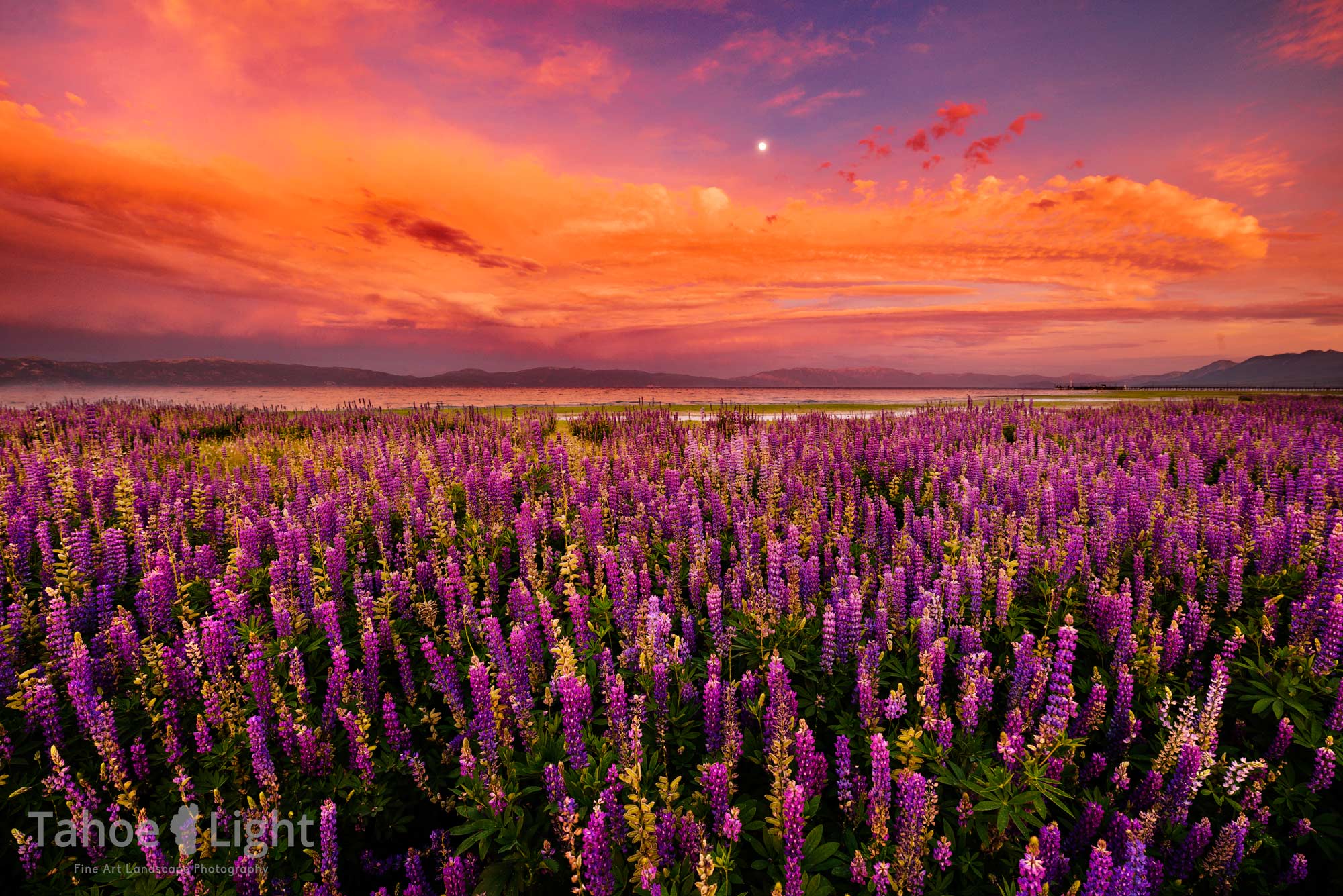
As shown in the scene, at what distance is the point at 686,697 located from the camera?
4.73 m

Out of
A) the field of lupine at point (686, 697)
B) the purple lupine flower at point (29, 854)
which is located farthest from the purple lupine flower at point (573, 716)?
the purple lupine flower at point (29, 854)

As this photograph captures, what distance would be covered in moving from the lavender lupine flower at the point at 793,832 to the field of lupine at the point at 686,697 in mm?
19

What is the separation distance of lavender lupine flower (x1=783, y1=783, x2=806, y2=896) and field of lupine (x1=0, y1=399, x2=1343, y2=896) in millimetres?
19

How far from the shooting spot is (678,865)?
3.29m

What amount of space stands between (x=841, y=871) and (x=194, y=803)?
4.43 m

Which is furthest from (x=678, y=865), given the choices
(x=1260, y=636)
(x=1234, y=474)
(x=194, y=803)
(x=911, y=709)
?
(x=1234, y=474)

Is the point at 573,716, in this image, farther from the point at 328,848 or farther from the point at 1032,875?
the point at 1032,875

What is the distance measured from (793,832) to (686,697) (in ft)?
5.64

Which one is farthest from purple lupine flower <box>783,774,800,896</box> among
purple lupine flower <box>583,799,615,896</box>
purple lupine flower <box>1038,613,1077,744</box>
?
purple lupine flower <box>1038,613,1077,744</box>

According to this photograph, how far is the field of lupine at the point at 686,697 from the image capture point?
141 inches

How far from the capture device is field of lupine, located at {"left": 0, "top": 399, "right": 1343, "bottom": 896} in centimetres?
357

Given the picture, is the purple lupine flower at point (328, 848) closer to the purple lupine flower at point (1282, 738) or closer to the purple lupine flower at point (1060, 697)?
the purple lupine flower at point (1060, 697)

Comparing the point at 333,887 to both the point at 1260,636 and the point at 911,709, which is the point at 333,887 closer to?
the point at 911,709

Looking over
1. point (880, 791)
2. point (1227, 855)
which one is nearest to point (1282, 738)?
point (1227, 855)
